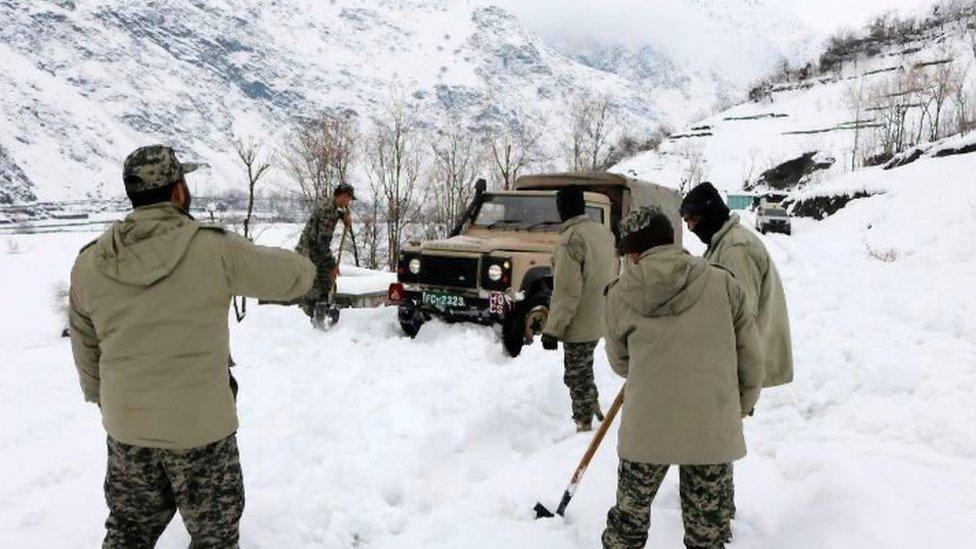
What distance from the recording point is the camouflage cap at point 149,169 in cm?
233

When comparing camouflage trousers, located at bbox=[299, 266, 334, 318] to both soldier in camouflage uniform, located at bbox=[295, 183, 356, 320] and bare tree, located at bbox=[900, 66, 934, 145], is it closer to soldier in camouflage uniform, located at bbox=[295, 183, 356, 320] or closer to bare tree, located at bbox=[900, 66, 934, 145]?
soldier in camouflage uniform, located at bbox=[295, 183, 356, 320]

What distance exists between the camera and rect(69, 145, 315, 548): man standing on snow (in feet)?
7.50

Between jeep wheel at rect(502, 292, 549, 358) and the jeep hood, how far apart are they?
64cm

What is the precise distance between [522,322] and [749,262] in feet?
14.0

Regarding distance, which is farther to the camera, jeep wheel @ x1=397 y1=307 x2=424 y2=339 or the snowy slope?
the snowy slope

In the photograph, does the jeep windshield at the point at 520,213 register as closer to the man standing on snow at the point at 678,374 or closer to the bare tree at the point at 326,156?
the man standing on snow at the point at 678,374

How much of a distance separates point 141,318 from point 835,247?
17.4m

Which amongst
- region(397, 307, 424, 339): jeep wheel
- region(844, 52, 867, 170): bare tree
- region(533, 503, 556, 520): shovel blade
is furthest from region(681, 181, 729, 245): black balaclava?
region(844, 52, 867, 170): bare tree

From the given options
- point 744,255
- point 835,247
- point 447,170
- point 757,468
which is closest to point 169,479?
point 744,255

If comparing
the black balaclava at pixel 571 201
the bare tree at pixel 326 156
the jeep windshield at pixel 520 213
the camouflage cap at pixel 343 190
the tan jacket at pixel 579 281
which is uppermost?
the bare tree at pixel 326 156

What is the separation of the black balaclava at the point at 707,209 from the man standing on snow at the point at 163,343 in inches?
83.2

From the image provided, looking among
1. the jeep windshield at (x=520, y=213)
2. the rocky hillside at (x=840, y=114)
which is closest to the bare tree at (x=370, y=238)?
the jeep windshield at (x=520, y=213)

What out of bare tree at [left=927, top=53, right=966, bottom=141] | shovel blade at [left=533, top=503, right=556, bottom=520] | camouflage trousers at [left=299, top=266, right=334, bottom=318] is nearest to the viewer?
shovel blade at [left=533, top=503, right=556, bottom=520]

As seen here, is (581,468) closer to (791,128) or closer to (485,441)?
(485,441)
